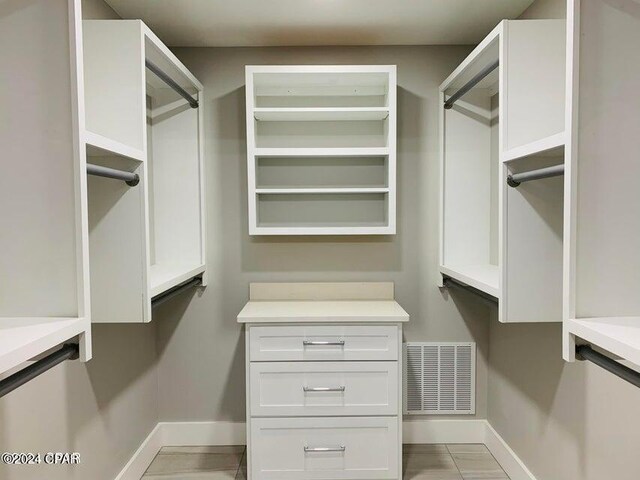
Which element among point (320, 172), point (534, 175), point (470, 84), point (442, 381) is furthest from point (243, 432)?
point (470, 84)

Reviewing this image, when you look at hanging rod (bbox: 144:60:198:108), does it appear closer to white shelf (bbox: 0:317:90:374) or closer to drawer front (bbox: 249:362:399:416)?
white shelf (bbox: 0:317:90:374)

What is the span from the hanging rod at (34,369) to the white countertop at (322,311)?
1.02 metres

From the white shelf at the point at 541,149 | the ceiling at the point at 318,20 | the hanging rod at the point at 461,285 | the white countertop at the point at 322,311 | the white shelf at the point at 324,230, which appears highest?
the ceiling at the point at 318,20

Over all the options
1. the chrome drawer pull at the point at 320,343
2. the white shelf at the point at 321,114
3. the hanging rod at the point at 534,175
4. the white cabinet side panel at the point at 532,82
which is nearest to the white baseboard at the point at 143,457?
the chrome drawer pull at the point at 320,343

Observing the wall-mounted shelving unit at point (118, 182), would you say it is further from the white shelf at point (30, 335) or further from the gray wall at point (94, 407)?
the white shelf at point (30, 335)

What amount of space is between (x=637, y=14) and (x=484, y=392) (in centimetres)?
220

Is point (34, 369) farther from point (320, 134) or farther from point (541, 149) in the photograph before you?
point (320, 134)

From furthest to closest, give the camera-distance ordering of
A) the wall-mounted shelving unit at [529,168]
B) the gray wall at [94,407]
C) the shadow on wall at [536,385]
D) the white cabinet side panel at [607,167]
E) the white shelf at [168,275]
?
the white shelf at [168,275] < the shadow on wall at [536,385] < the wall-mounted shelving unit at [529,168] < the gray wall at [94,407] < the white cabinet side panel at [607,167]

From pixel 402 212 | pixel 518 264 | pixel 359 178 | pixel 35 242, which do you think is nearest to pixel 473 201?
pixel 402 212

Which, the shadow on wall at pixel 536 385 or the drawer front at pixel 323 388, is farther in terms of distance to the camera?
the drawer front at pixel 323 388

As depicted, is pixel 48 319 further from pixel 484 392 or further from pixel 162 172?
pixel 484 392

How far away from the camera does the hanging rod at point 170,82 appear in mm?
1914

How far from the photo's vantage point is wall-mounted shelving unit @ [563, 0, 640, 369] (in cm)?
102

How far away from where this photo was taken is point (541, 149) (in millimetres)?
1336
